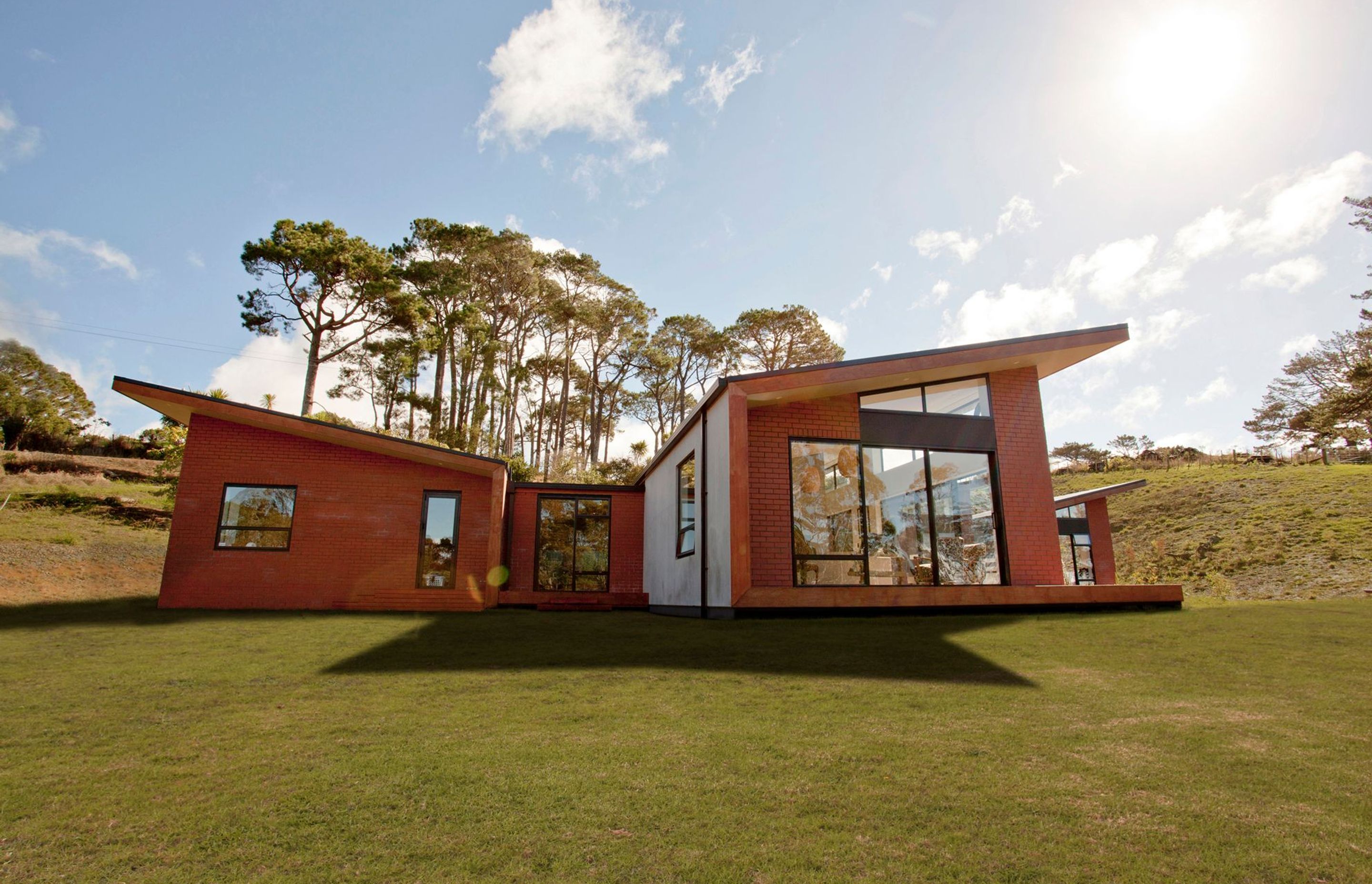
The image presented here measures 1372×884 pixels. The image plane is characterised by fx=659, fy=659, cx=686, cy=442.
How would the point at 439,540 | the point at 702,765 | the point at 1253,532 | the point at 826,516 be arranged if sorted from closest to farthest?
the point at 702,765, the point at 826,516, the point at 439,540, the point at 1253,532

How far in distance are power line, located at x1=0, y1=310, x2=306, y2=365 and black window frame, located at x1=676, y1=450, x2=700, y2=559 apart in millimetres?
19354

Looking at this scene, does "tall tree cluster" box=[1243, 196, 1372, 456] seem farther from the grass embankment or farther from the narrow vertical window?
the grass embankment

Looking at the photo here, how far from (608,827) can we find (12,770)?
254cm

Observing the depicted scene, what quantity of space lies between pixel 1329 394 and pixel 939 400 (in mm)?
11958

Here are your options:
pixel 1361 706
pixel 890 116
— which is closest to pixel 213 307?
pixel 890 116

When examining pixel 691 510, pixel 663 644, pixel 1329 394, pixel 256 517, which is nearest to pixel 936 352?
pixel 691 510

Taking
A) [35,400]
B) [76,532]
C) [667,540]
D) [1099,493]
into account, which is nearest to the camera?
[667,540]

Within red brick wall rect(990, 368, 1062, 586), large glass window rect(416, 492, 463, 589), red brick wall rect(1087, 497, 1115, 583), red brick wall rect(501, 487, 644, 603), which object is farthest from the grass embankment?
red brick wall rect(1087, 497, 1115, 583)

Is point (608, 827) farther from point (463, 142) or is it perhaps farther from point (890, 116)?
point (463, 142)

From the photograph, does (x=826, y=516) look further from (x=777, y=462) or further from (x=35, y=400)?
(x=35, y=400)

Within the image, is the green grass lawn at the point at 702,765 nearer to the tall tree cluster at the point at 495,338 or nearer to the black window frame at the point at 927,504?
the black window frame at the point at 927,504

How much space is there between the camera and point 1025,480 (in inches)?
384

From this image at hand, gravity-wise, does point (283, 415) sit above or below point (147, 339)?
below

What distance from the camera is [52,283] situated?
15.3 m
